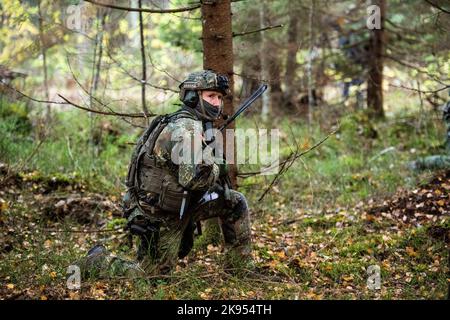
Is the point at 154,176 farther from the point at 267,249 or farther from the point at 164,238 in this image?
the point at 267,249

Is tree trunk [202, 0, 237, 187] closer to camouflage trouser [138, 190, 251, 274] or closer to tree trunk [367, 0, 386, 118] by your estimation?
camouflage trouser [138, 190, 251, 274]

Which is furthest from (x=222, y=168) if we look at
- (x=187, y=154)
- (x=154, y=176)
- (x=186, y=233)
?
(x=186, y=233)

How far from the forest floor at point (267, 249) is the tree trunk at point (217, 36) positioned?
2.22m

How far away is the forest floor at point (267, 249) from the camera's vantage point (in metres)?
5.33

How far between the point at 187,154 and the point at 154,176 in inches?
19.6

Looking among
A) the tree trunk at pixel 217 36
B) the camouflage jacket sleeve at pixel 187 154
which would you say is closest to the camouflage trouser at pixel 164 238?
the camouflage jacket sleeve at pixel 187 154

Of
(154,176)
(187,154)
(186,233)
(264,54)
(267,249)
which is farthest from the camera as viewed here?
(264,54)

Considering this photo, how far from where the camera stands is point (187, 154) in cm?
532

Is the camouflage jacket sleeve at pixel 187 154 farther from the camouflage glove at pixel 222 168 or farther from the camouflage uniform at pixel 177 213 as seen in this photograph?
the camouflage glove at pixel 222 168

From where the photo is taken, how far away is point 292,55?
49.8 ft

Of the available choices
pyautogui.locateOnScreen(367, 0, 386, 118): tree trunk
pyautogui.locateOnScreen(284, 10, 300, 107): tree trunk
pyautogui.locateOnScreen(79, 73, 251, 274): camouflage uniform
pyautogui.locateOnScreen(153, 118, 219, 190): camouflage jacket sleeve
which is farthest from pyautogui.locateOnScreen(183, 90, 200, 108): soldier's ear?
pyautogui.locateOnScreen(367, 0, 386, 118): tree trunk
